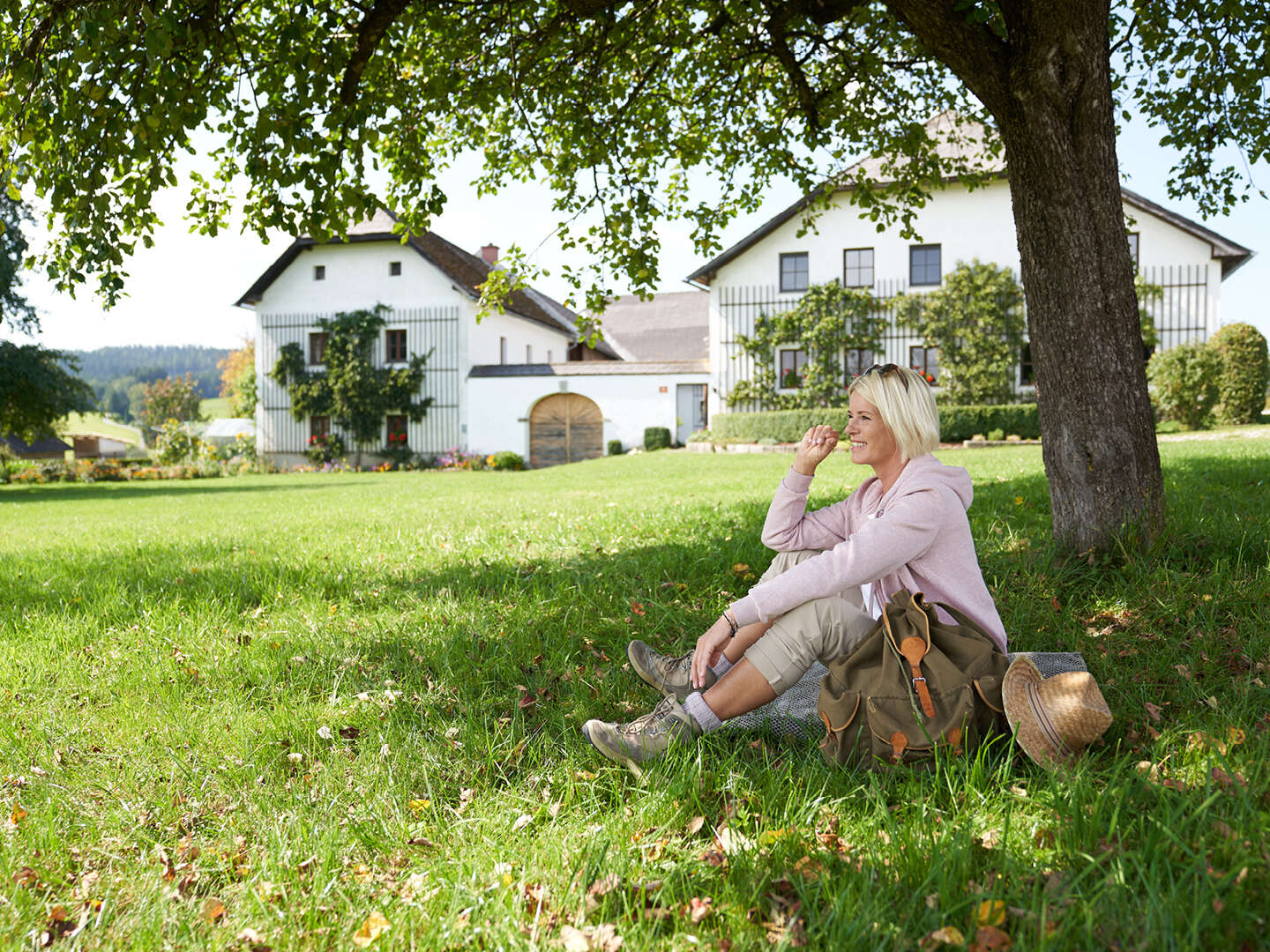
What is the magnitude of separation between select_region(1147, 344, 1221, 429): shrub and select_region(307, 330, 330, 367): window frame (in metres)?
26.2

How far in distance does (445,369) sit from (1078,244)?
27.5 metres

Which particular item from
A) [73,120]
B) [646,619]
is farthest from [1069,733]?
[73,120]

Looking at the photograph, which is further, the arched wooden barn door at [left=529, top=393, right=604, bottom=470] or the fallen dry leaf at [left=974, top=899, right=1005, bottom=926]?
the arched wooden barn door at [left=529, top=393, right=604, bottom=470]

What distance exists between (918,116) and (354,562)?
699cm

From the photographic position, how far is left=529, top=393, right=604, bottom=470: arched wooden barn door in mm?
29328

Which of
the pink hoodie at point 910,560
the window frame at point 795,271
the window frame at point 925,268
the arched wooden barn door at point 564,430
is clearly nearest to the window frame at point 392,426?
the arched wooden barn door at point 564,430

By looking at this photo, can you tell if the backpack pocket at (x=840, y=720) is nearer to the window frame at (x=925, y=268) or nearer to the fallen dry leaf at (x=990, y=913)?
the fallen dry leaf at (x=990, y=913)

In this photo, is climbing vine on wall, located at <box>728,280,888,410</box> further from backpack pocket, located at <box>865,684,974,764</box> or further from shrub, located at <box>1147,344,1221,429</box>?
backpack pocket, located at <box>865,684,974,764</box>

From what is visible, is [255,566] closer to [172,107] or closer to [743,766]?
[172,107]

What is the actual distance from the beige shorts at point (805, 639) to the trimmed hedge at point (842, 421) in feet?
63.8

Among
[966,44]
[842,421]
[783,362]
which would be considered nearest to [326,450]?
[783,362]

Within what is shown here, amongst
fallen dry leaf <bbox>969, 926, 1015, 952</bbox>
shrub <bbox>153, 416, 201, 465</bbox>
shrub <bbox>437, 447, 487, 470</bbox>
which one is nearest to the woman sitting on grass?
fallen dry leaf <bbox>969, 926, 1015, 952</bbox>

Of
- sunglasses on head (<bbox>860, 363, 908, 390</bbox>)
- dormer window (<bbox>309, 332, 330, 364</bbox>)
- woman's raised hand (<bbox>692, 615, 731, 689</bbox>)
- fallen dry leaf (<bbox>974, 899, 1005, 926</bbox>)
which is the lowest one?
fallen dry leaf (<bbox>974, 899, 1005, 926</bbox>)

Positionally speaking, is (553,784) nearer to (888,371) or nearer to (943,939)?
(943,939)
